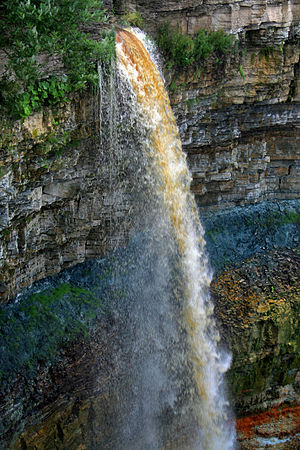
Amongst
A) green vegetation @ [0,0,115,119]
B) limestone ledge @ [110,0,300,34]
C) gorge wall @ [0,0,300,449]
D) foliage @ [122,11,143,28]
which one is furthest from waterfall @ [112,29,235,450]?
limestone ledge @ [110,0,300,34]

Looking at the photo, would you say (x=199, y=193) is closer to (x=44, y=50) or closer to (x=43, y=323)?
(x=43, y=323)

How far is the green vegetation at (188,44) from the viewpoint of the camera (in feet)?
36.3

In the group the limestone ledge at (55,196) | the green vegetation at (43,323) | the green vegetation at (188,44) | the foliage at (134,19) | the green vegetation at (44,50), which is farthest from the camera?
the green vegetation at (188,44)

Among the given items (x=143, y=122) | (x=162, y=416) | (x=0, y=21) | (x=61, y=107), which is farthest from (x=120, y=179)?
(x=162, y=416)

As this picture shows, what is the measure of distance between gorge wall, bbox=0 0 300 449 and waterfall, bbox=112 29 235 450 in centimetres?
62

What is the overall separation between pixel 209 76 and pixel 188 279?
4875 mm

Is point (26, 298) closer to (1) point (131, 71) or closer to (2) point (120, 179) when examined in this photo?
(2) point (120, 179)

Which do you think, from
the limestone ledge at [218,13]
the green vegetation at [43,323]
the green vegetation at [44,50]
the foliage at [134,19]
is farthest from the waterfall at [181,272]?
the green vegetation at [43,323]

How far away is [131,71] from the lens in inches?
361

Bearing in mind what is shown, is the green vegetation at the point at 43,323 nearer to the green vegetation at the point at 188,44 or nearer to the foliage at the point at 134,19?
the green vegetation at the point at 188,44

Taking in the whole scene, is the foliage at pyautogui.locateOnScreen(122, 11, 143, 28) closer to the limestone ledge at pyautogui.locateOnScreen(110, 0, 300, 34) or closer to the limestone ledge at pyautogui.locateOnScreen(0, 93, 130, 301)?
the limestone ledge at pyautogui.locateOnScreen(110, 0, 300, 34)

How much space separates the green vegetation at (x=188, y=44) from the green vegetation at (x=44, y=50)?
2.49 meters

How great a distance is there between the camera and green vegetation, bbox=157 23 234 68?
435 inches

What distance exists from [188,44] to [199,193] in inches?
149
